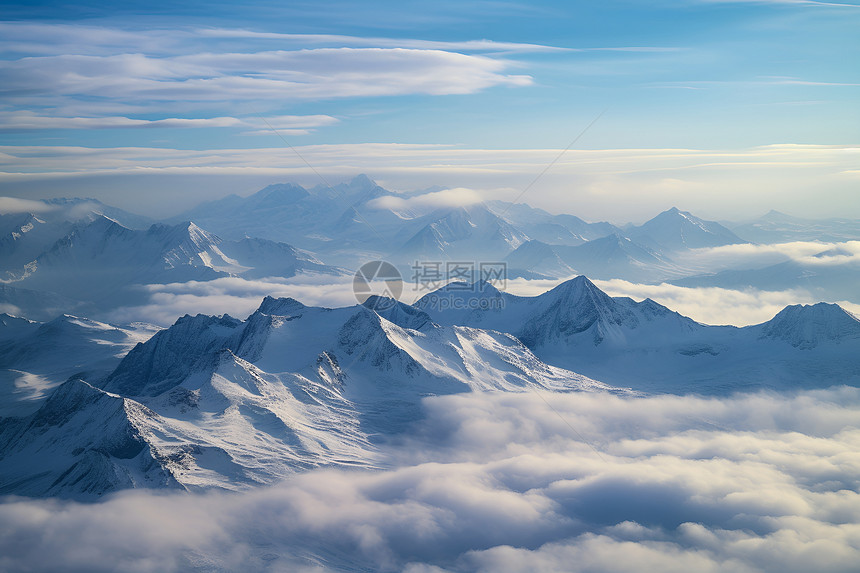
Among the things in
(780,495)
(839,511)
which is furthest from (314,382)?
(839,511)

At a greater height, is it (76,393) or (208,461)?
(76,393)

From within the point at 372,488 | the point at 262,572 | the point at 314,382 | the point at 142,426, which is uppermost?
the point at 314,382

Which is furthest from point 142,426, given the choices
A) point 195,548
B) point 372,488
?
point 372,488

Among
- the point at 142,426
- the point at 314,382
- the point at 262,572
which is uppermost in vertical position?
the point at 314,382

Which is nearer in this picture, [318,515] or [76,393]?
[318,515]

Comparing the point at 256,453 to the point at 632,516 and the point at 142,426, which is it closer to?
the point at 142,426

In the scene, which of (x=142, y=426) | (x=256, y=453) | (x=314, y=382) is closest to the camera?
(x=142, y=426)

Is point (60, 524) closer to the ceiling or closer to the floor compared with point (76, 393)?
closer to the floor

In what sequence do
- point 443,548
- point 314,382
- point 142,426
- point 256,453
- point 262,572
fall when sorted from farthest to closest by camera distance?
1. point 314,382
2. point 256,453
3. point 142,426
4. point 443,548
5. point 262,572

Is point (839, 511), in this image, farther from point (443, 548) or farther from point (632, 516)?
point (443, 548)
